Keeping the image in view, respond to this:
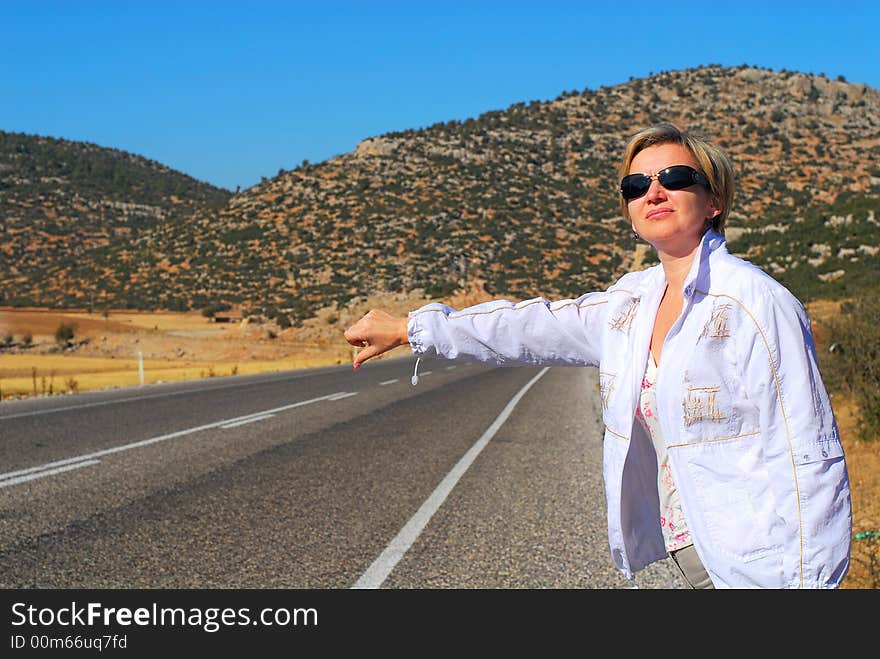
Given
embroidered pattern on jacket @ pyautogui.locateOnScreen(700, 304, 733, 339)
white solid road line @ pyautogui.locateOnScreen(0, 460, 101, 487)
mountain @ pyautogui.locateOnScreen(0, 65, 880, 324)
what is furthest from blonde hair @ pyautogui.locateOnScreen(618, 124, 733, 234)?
mountain @ pyautogui.locateOnScreen(0, 65, 880, 324)

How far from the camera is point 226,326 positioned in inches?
2053

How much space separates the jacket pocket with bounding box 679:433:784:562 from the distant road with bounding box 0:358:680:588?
3.30 m

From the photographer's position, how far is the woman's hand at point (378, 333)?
205cm

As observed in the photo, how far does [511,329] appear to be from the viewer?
6.83 ft

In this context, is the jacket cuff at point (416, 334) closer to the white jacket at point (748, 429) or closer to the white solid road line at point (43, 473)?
the white jacket at point (748, 429)

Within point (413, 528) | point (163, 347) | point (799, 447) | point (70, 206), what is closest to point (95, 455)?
point (413, 528)

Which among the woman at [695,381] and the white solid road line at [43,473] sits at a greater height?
the woman at [695,381]

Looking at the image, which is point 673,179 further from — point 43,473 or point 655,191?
point 43,473

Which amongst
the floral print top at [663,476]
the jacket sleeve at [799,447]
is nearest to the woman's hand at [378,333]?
the floral print top at [663,476]

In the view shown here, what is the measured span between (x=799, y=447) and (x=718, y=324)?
0.28 meters
